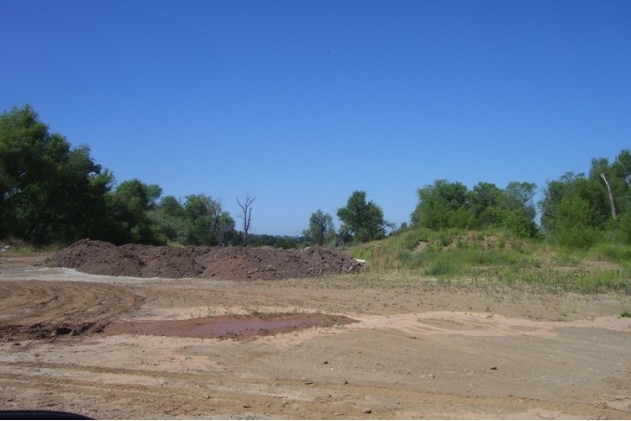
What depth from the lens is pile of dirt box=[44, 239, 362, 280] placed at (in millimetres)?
28312

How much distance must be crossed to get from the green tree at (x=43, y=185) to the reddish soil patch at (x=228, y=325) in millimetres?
34362

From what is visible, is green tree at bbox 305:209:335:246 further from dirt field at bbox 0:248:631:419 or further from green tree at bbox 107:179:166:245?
dirt field at bbox 0:248:631:419

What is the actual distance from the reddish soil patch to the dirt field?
0.04 metres

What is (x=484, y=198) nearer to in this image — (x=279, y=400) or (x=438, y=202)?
(x=438, y=202)

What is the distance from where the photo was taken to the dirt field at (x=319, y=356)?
709 cm

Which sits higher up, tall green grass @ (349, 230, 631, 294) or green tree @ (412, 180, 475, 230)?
green tree @ (412, 180, 475, 230)

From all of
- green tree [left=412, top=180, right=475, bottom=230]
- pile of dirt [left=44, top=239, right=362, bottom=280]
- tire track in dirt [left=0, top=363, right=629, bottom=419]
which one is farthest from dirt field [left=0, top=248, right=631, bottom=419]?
green tree [left=412, top=180, right=475, bottom=230]

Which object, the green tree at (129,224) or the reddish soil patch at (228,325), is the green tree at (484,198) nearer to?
the green tree at (129,224)

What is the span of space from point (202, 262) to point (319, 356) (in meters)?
21.4

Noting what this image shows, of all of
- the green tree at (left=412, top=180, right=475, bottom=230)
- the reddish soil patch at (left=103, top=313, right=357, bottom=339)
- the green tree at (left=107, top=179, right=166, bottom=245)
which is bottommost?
the reddish soil patch at (left=103, top=313, right=357, bottom=339)

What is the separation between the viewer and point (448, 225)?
5516 cm

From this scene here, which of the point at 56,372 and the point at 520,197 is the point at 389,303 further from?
the point at 520,197

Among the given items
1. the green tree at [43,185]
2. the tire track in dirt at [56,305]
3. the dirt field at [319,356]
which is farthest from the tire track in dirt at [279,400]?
the green tree at [43,185]

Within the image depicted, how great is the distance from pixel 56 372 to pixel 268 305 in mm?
8304
